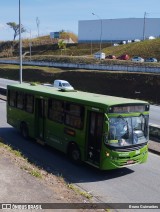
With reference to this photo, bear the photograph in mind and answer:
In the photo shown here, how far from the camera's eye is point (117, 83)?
4828 cm

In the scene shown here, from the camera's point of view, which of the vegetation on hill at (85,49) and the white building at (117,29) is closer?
the vegetation on hill at (85,49)

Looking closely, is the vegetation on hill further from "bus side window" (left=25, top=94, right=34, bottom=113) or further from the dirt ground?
"bus side window" (left=25, top=94, right=34, bottom=113)

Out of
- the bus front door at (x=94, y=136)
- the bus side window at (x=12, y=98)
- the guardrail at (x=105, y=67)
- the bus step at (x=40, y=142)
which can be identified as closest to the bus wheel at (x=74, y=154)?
the bus front door at (x=94, y=136)

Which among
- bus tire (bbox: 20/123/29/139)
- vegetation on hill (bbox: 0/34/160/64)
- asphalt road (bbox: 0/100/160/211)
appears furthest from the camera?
vegetation on hill (bbox: 0/34/160/64)

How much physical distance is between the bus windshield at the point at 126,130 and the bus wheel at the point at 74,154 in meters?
1.86

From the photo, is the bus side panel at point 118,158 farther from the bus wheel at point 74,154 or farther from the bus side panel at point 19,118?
the bus side panel at point 19,118

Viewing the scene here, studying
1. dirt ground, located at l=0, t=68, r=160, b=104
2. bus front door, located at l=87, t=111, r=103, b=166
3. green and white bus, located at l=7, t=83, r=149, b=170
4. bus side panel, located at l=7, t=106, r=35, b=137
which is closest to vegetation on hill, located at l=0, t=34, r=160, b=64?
dirt ground, located at l=0, t=68, r=160, b=104

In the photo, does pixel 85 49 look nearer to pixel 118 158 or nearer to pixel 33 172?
pixel 118 158

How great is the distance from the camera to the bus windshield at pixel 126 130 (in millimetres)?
12242

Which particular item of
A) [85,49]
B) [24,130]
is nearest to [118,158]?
[24,130]

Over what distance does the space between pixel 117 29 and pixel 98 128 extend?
118 m

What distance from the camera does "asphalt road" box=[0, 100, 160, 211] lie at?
1101cm

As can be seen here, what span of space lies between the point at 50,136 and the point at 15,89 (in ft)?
13.9

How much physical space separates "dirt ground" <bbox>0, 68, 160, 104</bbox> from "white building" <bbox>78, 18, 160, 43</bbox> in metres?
62.7
